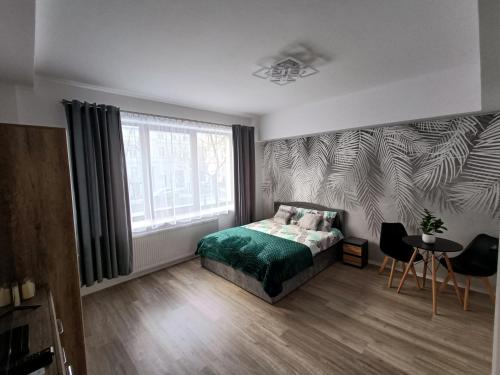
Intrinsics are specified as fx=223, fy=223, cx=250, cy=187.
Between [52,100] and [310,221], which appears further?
[310,221]

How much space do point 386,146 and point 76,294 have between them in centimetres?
395

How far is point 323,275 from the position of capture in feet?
10.8

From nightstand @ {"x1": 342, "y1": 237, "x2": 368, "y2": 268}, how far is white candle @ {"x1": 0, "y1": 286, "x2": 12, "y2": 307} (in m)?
3.73

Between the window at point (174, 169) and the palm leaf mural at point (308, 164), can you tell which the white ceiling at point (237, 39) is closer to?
the window at point (174, 169)

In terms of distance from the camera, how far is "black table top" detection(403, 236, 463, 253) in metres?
2.45

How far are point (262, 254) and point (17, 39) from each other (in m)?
2.83

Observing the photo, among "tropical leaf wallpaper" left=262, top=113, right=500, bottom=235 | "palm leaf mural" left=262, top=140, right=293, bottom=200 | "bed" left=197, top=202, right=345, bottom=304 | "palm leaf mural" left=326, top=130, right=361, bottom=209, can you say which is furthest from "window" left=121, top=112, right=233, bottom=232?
"palm leaf mural" left=326, top=130, right=361, bottom=209

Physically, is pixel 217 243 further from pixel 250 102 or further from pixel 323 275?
pixel 250 102

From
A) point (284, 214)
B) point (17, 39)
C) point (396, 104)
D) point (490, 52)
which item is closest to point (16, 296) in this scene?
point (17, 39)

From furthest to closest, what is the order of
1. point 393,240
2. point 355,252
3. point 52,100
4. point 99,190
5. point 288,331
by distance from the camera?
1. point 355,252
2. point 393,240
3. point 99,190
4. point 52,100
5. point 288,331

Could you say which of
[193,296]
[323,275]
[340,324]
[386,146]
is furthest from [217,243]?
[386,146]

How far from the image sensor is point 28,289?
1.40 m

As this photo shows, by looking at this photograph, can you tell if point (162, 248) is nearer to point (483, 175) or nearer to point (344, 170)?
point (344, 170)

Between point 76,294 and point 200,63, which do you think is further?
point 200,63
